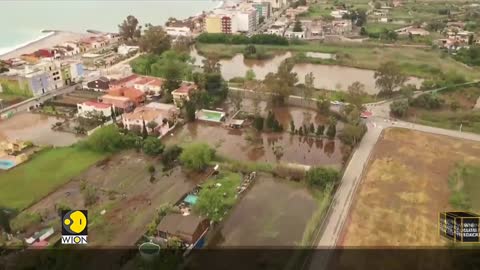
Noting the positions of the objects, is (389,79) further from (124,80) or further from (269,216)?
(124,80)

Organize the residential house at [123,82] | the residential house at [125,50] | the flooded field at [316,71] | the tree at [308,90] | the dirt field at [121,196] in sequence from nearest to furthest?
the dirt field at [121,196]
the tree at [308,90]
the residential house at [123,82]
the flooded field at [316,71]
the residential house at [125,50]

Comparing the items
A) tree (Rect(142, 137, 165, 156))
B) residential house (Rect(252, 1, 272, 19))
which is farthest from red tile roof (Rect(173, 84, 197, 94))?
residential house (Rect(252, 1, 272, 19))

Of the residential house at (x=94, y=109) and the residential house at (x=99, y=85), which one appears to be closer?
the residential house at (x=94, y=109)

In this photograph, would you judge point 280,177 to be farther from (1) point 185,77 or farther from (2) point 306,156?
(1) point 185,77

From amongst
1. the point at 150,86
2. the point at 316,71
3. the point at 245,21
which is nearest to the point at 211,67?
the point at 150,86

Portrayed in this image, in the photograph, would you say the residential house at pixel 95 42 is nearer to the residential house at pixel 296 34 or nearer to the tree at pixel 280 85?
the residential house at pixel 296 34

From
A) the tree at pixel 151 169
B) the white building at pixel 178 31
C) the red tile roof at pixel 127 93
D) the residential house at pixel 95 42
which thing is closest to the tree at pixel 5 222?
the tree at pixel 151 169
